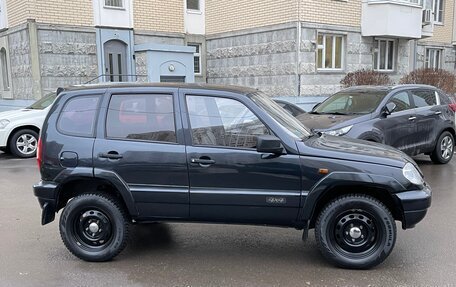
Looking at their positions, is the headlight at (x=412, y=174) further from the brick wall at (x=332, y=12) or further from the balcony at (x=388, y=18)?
the balcony at (x=388, y=18)

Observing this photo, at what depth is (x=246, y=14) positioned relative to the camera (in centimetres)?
1666

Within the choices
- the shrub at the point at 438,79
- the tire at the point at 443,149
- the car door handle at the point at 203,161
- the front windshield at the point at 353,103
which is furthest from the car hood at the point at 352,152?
the shrub at the point at 438,79

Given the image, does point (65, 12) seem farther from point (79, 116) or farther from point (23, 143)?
point (79, 116)

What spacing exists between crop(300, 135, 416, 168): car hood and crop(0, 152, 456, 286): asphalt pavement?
1003 millimetres

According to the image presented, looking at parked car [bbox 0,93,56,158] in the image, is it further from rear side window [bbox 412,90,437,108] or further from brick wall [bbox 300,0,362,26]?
brick wall [bbox 300,0,362,26]

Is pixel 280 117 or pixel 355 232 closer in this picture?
pixel 355 232

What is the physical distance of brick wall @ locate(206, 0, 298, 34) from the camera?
15.1 meters

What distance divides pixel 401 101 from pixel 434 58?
15647mm

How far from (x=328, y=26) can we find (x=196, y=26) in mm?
5698

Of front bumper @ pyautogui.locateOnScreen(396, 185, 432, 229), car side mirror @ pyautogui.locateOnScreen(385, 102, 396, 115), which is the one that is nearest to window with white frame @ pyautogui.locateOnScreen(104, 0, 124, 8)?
car side mirror @ pyautogui.locateOnScreen(385, 102, 396, 115)

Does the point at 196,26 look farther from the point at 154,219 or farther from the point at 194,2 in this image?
the point at 154,219

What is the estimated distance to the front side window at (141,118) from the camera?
4223mm

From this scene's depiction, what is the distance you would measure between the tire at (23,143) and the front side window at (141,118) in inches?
264

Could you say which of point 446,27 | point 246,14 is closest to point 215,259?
point 246,14
